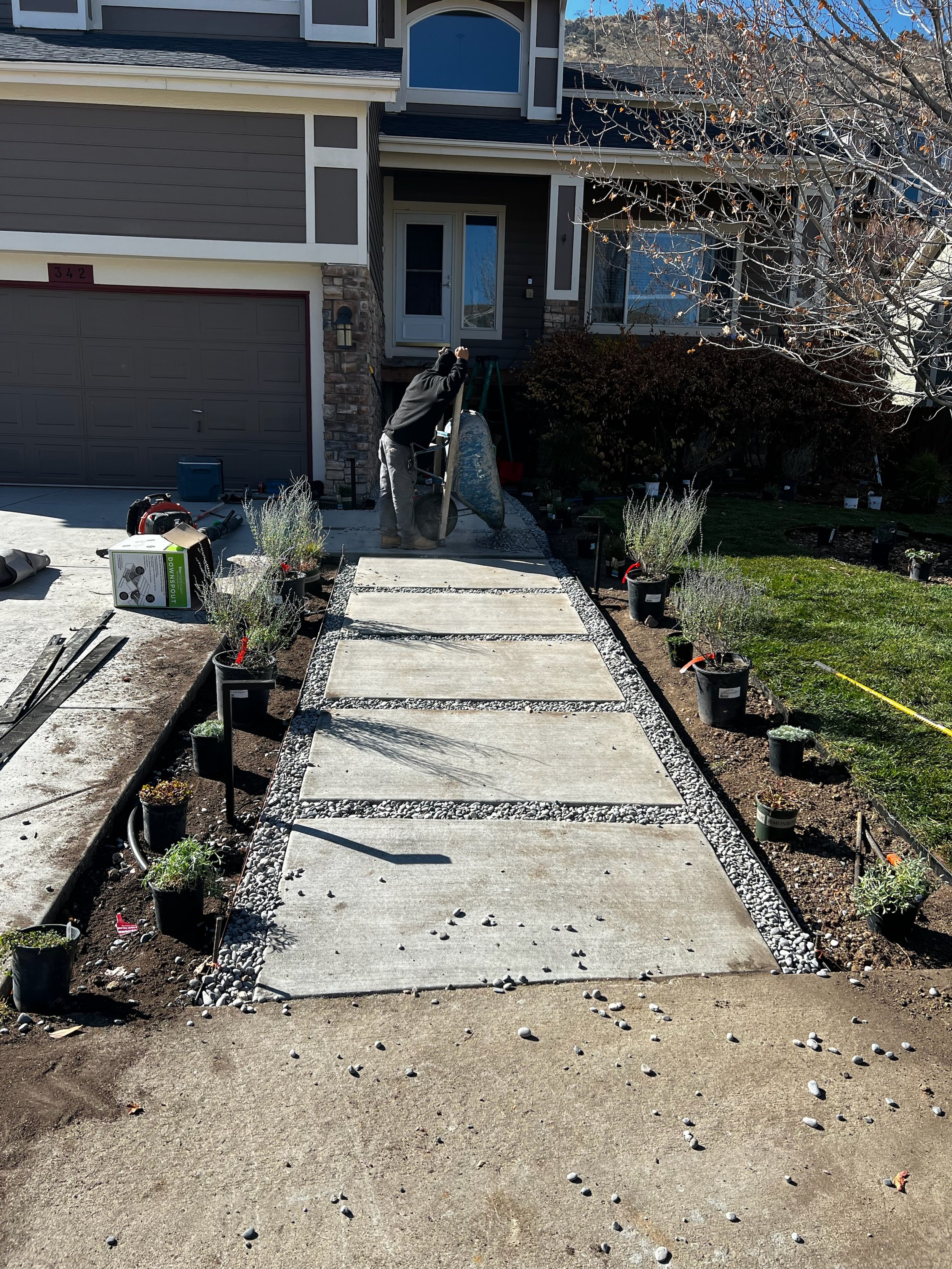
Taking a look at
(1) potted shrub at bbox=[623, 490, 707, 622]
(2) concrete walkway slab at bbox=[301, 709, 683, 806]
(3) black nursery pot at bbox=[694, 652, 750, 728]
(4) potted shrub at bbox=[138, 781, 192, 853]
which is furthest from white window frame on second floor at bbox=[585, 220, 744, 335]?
(4) potted shrub at bbox=[138, 781, 192, 853]

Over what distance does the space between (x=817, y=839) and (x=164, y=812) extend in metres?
2.91

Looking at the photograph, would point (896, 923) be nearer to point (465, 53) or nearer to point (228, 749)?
point (228, 749)

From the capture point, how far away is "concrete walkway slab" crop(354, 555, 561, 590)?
8.39m

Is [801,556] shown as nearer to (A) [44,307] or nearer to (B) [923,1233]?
(B) [923,1233]

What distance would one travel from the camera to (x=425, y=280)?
15.4 m

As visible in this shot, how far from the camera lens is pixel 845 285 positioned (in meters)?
5.73

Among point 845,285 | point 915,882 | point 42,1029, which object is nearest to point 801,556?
point 845,285

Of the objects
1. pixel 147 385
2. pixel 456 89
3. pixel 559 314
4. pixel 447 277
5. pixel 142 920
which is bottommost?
pixel 142 920

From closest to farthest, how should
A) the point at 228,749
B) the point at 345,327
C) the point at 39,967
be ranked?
the point at 39,967, the point at 228,749, the point at 345,327

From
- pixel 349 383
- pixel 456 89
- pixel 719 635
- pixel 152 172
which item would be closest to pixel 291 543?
pixel 719 635

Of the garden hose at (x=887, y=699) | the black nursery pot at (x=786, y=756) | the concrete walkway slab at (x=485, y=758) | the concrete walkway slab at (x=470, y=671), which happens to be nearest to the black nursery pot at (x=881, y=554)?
the garden hose at (x=887, y=699)

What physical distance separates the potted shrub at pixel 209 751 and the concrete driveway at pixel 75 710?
0.85 ft

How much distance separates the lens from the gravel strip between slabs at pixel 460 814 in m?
3.62

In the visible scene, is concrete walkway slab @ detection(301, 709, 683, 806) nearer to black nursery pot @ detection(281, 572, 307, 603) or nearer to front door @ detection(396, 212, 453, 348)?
black nursery pot @ detection(281, 572, 307, 603)
